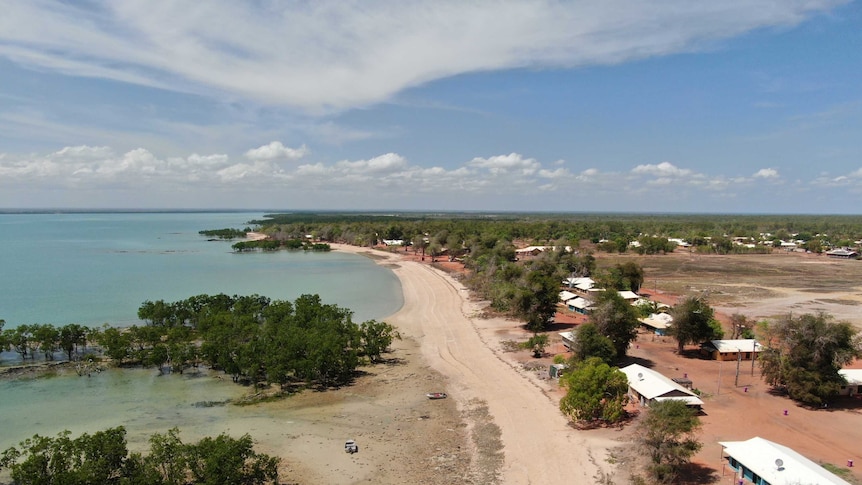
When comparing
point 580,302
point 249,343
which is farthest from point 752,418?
point 249,343

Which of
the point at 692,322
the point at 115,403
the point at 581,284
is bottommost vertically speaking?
the point at 115,403

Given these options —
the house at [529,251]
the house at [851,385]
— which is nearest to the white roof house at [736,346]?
the house at [851,385]

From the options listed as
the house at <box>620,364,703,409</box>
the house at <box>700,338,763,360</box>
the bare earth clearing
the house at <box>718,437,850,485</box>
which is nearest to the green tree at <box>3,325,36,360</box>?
the bare earth clearing

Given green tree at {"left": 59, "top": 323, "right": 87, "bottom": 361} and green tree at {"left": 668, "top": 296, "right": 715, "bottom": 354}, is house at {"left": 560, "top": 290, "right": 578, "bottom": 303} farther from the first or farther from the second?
green tree at {"left": 59, "top": 323, "right": 87, "bottom": 361}

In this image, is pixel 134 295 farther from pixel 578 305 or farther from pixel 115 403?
pixel 578 305

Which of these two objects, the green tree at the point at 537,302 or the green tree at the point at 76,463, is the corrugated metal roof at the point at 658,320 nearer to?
the green tree at the point at 537,302

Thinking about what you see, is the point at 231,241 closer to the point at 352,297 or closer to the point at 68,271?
the point at 68,271
